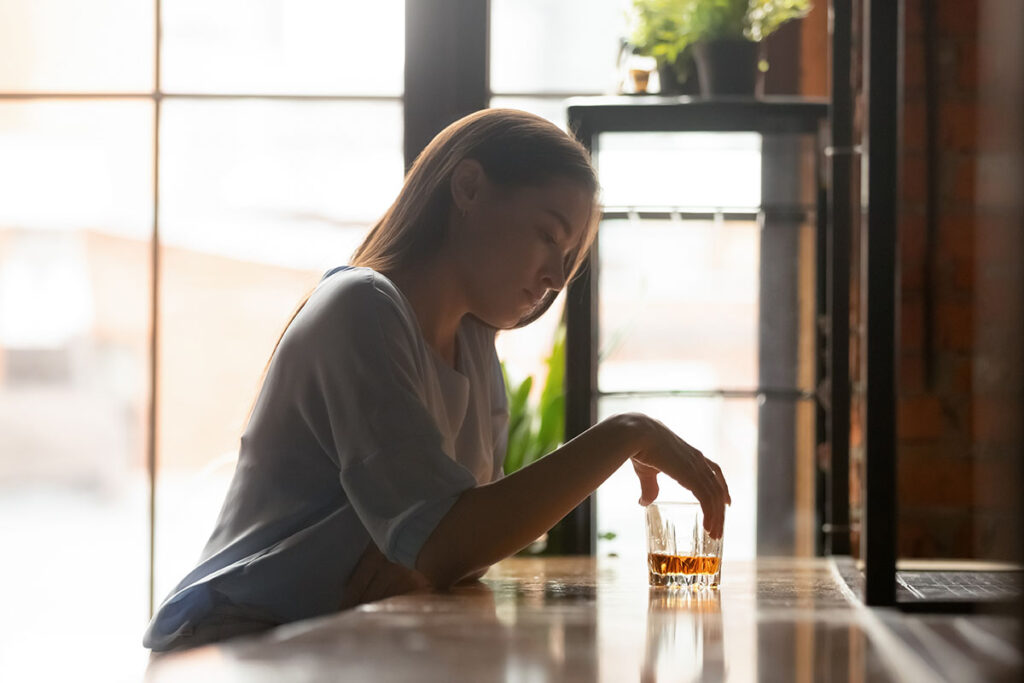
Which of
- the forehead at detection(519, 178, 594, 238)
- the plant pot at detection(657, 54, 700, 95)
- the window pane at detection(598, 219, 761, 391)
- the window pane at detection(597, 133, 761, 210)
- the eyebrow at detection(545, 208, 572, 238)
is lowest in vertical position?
the window pane at detection(598, 219, 761, 391)

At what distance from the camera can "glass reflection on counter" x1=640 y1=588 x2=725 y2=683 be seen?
2.13ft

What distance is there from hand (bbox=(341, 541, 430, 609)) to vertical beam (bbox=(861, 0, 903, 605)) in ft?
1.54

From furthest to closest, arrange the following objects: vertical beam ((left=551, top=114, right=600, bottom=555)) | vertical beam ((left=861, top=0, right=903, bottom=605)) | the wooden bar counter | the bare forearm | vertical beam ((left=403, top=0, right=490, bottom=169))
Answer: vertical beam ((left=403, top=0, right=490, bottom=169))
vertical beam ((left=551, top=114, right=600, bottom=555))
the bare forearm
vertical beam ((left=861, top=0, right=903, bottom=605))
the wooden bar counter

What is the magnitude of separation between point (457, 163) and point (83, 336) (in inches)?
59.4

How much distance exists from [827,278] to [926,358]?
1.02ft

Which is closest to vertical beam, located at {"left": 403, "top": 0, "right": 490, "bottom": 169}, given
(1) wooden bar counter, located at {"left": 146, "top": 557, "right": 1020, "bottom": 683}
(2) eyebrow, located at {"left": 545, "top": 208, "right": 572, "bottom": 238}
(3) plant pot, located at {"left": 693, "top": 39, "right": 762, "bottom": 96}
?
(3) plant pot, located at {"left": 693, "top": 39, "right": 762, "bottom": 96}

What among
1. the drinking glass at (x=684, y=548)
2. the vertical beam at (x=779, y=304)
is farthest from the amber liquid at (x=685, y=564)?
the vertical beam at (x=779, y=304)

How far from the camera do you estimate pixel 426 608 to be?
3.01 feet

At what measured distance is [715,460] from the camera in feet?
6.47

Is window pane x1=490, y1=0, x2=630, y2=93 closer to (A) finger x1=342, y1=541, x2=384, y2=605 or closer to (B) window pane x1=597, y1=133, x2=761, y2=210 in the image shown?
(B) window pane x1=597, y1=133, x2=761, y2=210

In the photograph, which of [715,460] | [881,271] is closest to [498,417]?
[715,460]

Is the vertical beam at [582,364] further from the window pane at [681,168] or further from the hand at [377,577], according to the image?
the hand at [377,577]

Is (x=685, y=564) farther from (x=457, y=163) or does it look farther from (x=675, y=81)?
(x=675, y=81)

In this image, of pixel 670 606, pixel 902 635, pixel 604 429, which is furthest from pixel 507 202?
pixel 902 635
